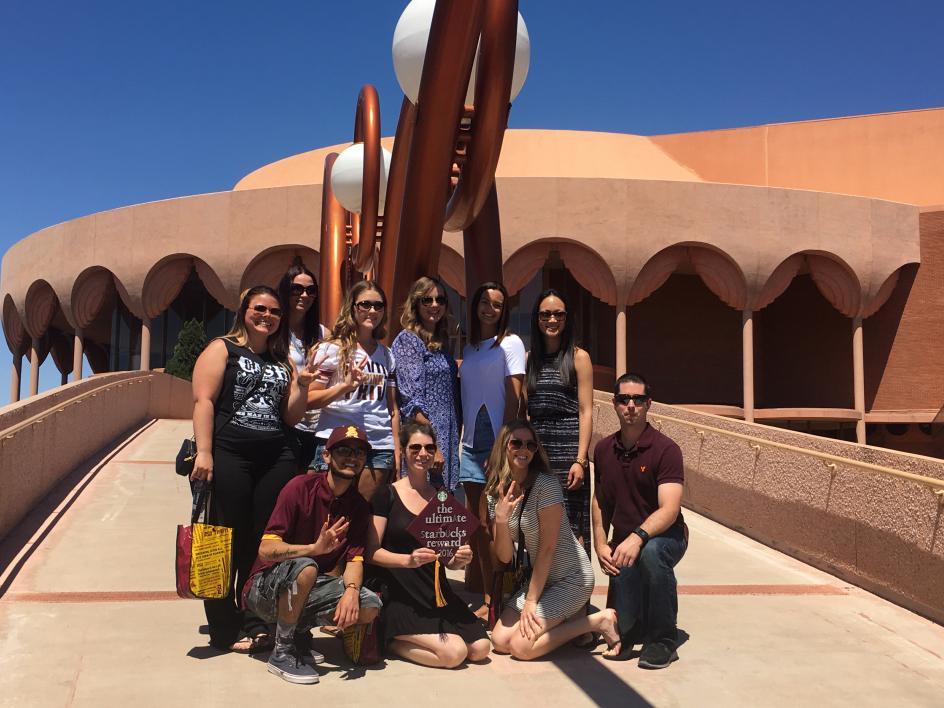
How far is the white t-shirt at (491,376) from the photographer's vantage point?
4.99 metres

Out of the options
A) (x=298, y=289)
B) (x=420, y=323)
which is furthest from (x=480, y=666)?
(x=298, y=289)

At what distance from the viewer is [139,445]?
13.6 metres

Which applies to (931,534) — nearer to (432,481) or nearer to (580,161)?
(432,481)

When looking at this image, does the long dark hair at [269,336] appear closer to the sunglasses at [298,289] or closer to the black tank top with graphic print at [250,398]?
the black tank top with graphic print at [250,398]

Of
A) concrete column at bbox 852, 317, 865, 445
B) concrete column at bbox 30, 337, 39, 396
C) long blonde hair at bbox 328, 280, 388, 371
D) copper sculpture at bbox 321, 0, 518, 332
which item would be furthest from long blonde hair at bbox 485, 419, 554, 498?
concrete column at bbox 30, 337, 39, 396

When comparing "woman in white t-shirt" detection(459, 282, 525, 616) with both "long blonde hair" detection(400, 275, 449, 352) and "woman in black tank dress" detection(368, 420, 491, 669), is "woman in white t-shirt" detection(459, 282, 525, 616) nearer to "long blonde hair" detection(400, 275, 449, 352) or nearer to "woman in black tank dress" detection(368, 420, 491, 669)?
"long blonde hair" detection(400, 275, 449, 352)

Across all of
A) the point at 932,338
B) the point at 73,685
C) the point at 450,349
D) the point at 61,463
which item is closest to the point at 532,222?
the point at 932,338

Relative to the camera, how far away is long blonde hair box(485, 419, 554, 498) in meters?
4.41

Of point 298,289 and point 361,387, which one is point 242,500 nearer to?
point 361,387

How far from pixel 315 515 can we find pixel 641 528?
5.35ft

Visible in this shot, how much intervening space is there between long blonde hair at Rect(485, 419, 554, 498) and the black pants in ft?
3.40

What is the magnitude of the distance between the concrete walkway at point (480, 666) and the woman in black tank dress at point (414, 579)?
117mm

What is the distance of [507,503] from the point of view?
4.36m

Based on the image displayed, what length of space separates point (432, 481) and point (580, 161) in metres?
28.4
